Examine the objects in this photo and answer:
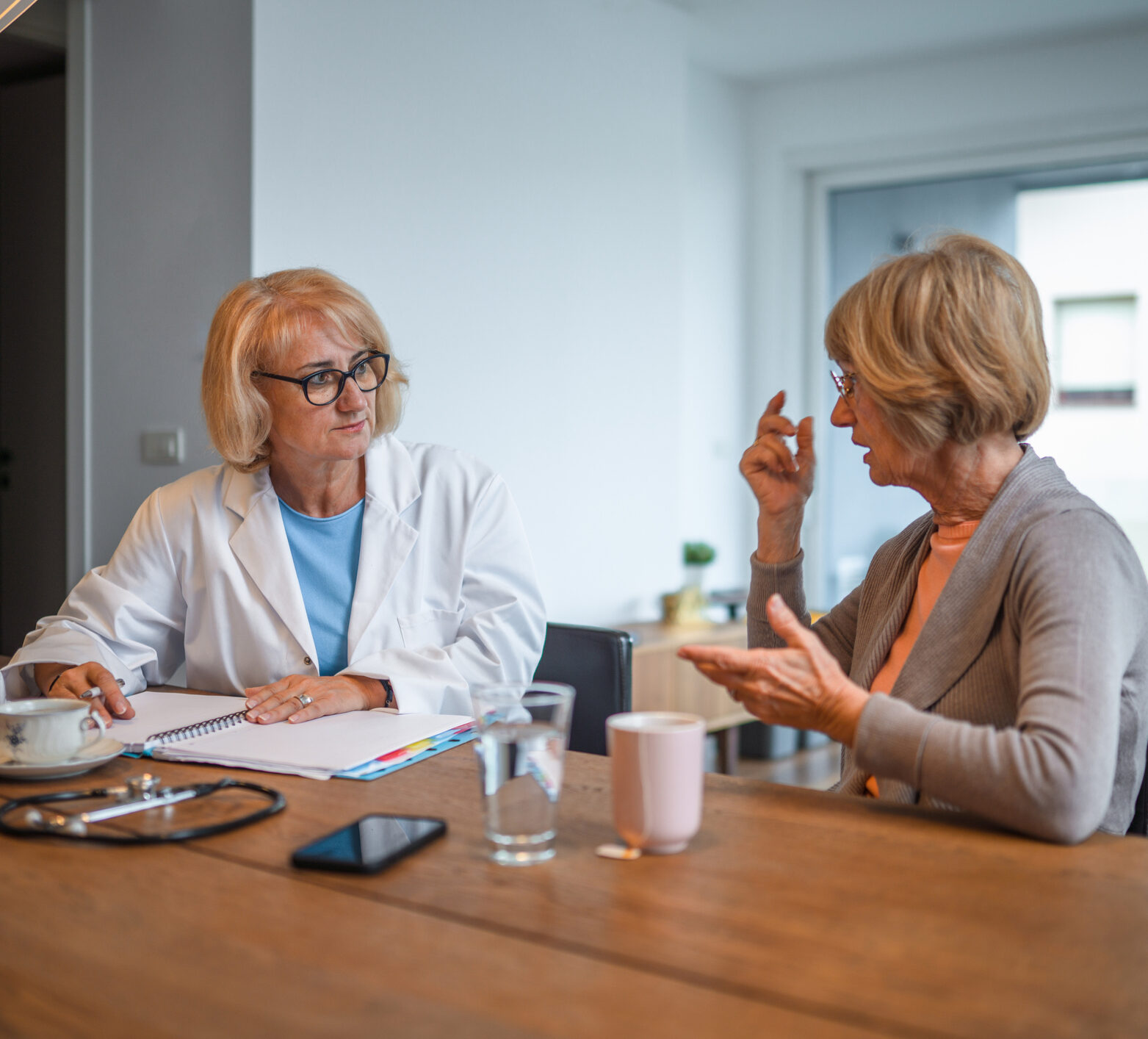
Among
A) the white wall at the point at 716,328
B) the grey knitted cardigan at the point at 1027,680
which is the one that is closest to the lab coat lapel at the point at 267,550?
the grey knitted cardigan at the point at 1027,680

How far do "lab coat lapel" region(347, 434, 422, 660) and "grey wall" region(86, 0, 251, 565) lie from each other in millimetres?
1048

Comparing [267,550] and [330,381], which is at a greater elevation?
[330,381]

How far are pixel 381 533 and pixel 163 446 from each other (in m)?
1.30

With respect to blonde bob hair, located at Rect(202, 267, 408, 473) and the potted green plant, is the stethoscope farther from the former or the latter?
the potted green plant

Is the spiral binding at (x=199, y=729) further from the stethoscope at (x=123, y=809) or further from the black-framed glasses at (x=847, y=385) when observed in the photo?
the black-framed glasses at (x=847, y=385)

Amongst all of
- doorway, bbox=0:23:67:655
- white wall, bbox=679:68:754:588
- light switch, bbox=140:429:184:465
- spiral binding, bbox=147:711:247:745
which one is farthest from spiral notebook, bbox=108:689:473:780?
white wall, bbox=679:68:754:588

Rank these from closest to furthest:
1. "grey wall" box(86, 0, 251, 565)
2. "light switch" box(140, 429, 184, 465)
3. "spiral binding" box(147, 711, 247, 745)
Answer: "spiral binding" box(147, 711, 247, 745) < "grey wall" box(86, 0, 251, 565) < "light switch" box(140, 429, 184, 465)

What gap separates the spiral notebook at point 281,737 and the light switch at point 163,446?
1.45 meters

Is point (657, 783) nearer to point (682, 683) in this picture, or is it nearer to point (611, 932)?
point (611, 932)

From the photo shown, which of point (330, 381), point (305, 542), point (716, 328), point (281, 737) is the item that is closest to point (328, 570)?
point (305, 542)

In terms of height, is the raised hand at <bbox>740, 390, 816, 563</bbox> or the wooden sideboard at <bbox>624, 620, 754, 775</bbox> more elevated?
the raised hand at <bbox>740, 390, 816, 563</bbox>

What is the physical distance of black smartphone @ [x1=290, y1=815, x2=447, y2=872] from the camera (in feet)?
2.93

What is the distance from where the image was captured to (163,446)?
288cm

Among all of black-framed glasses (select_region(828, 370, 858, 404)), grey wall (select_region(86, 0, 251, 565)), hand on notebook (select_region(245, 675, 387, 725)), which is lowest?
hand on notebook (select_region(245, 675, 387, 725))
